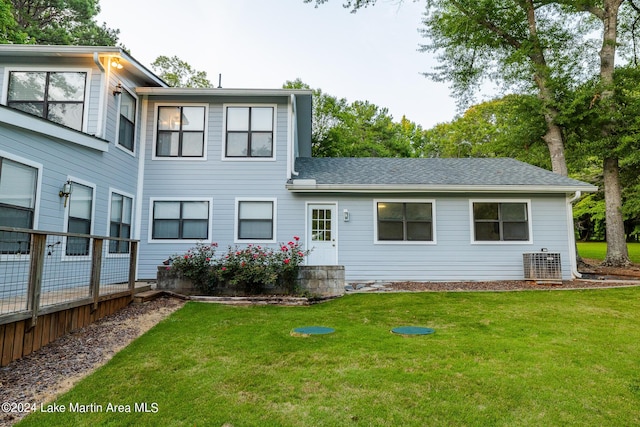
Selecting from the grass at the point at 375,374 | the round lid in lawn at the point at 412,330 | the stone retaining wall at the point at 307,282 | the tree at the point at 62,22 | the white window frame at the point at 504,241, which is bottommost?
the grass at the point at 375,374

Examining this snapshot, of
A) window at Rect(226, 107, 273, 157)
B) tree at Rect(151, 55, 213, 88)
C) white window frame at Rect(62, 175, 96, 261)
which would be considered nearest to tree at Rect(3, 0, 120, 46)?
tree at Rect(151, 55, 213, 88)

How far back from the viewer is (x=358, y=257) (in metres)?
9.29

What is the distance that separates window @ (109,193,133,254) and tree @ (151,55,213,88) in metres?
18.6

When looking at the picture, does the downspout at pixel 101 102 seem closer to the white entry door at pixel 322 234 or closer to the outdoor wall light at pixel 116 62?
the outdoor wall light at pixel 116 62

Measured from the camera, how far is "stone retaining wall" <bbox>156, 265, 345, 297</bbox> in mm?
7242

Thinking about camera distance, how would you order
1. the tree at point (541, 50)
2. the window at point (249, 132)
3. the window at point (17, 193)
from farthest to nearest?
the tree at point (541, 50), the window at point (249, 132), the window at point (17, 193)

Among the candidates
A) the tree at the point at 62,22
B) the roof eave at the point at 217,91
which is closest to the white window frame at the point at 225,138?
the roof eave at the point at 217,91

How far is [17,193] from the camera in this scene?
18.7 ft

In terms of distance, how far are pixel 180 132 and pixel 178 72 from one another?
60.9 feet

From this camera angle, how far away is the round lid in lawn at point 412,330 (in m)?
4.50

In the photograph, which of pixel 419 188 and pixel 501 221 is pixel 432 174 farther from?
pixel 501 221

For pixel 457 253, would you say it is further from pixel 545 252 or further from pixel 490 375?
pixel 490 375

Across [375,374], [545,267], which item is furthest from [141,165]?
[545,267]

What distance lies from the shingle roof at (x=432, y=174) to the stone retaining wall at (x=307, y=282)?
2.52m
